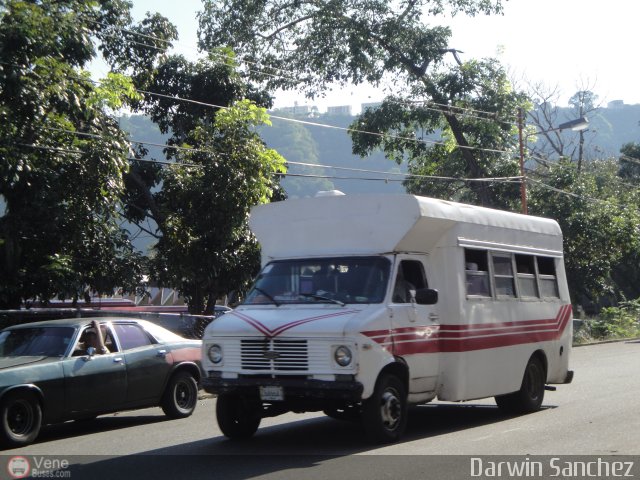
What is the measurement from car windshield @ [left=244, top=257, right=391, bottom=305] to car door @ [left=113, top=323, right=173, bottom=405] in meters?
2.41

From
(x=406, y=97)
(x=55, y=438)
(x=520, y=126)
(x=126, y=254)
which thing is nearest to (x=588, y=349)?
(x=520, y=126)

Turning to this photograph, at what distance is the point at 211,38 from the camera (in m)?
33.9

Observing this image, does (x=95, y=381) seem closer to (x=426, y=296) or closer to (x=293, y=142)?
(x=426, y=296)

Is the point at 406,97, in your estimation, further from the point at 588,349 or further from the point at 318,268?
the point at 318,268

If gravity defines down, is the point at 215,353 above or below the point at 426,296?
below

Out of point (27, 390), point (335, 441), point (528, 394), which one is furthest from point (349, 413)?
point (27, 390)

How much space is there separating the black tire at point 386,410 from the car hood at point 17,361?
13.6 ft

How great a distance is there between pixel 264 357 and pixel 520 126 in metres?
24.7

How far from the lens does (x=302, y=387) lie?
961cm

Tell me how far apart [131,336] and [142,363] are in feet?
1.59

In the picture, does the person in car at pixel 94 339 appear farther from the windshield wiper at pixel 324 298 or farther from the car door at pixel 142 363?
the windshield wiper at pixel 324 298

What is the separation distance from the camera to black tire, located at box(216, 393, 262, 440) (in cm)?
1060

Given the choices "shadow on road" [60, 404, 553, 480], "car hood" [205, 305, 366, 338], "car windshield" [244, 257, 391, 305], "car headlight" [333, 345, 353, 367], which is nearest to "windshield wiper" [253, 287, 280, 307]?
"car windshield" [244, 257, 391, 305]

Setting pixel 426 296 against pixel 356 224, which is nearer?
pixel 426 296
